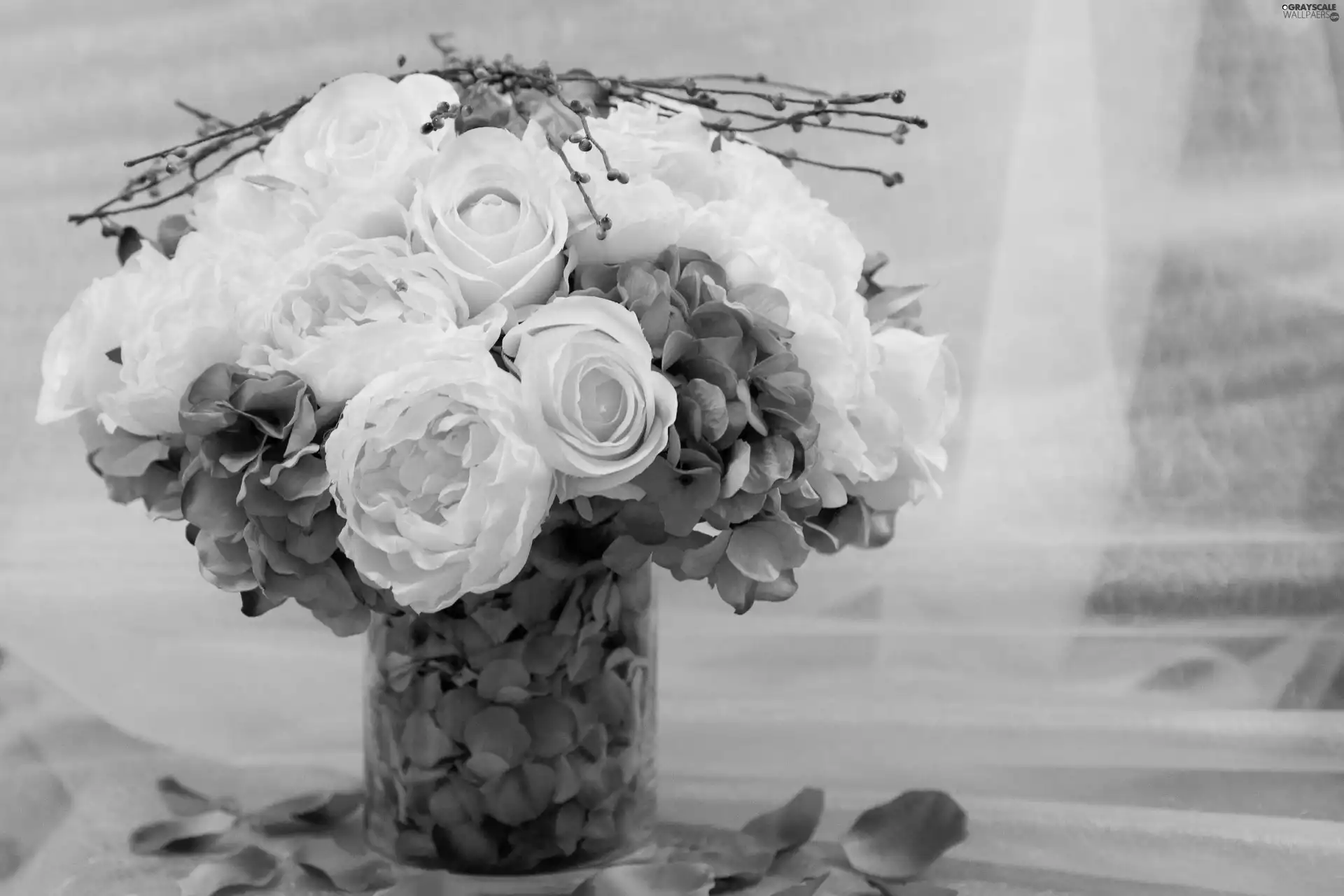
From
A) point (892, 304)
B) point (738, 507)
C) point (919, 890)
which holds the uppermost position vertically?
point (892, 304)

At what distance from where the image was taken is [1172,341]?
1.28m

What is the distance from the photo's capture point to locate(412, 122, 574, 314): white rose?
70 cm

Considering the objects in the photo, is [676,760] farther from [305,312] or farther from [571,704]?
[305,312]

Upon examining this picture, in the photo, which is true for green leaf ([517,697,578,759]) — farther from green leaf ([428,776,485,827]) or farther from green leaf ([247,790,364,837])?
green leaf ([247,790,364,837])

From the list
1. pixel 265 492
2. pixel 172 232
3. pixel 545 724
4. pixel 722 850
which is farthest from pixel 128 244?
pixel 722 850

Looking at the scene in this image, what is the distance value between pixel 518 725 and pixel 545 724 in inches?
0.6

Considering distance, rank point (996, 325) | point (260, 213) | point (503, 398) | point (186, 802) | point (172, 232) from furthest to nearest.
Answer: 1. point (996, 325)
2. point (186, 802)
3. point (172, 232)
4. point (260, 213)
5. point (503, 398)

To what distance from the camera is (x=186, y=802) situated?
38.5 inches

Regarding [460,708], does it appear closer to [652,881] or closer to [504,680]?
[504,680]

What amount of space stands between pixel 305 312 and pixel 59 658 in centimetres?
64

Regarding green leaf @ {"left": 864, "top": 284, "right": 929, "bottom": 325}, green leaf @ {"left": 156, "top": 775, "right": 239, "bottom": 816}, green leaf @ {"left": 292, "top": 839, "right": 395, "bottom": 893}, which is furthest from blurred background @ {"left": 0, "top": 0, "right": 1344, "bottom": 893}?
green leaf @ {"left": 864, "top": 284, "right": 929, "bottom": 325}

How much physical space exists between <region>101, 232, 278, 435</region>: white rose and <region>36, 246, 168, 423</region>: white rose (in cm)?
4

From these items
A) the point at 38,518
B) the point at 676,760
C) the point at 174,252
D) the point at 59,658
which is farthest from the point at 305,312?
the point at 38,518

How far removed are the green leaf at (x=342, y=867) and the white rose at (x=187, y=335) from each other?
280 mm
